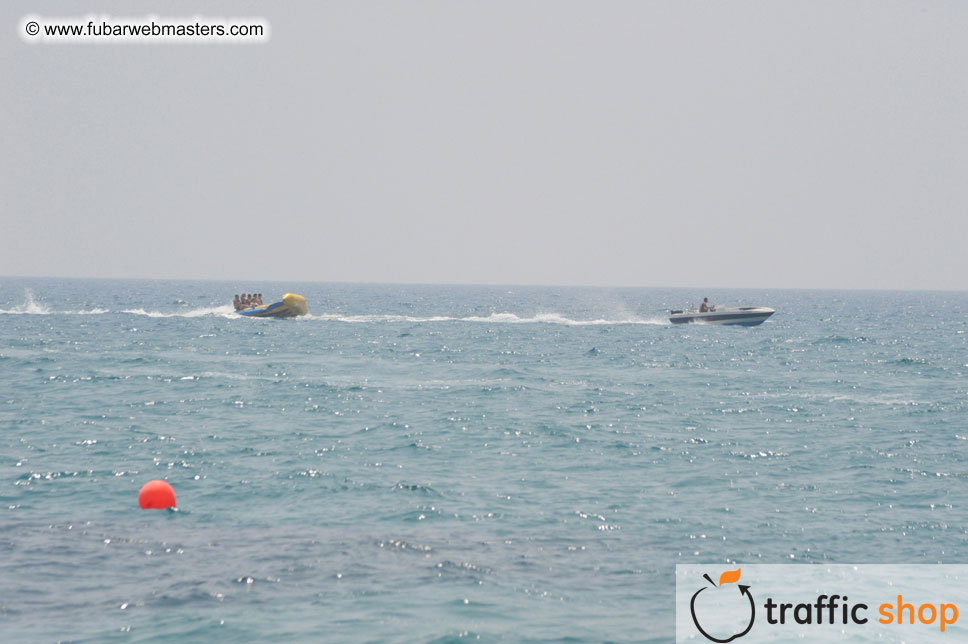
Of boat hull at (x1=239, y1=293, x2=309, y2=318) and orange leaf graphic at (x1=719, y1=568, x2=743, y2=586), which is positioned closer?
orange leaf graphic at (x1=719, y1=568, x2=743, y2=586)

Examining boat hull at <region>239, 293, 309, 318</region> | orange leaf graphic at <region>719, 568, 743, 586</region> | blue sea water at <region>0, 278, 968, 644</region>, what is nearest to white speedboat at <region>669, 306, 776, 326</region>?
blue sea water at <region>0, 278, 968, 644</region>

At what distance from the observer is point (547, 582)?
1317 centimetres

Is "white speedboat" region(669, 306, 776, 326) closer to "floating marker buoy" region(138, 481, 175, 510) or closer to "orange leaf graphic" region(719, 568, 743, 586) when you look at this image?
"orange leaf graphic" region(719, 568, 743, 586)

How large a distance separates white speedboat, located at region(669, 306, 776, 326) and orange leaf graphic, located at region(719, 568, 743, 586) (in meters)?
52.1

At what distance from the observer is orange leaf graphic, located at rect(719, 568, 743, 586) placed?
1360 cm

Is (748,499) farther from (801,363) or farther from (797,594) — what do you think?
(801,363)

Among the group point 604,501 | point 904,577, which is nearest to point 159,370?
point 604,501

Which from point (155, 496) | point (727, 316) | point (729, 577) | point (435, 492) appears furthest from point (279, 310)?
point (729, 577)

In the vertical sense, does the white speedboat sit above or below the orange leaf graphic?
above

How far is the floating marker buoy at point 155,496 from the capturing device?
16.9 metres

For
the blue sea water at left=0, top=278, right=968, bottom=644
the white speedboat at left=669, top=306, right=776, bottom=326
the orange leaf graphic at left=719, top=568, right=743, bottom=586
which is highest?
the white speedboat at left=669, top=306, right=776, bottom=326

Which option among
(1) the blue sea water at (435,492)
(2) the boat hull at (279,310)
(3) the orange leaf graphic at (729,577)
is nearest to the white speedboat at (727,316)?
(1) the blue sea water at (435,492)

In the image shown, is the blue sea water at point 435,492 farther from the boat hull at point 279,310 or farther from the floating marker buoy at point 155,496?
the boat hull at point 279,310

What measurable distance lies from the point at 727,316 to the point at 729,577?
5289cm
